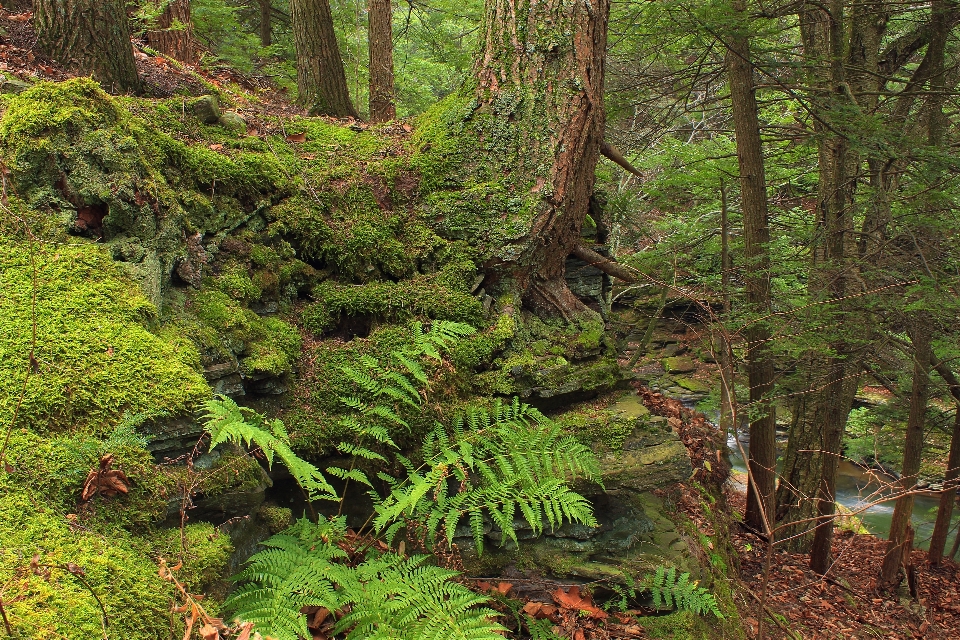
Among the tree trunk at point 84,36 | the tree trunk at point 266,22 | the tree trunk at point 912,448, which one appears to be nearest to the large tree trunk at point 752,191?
the tree trunk at point 912,448

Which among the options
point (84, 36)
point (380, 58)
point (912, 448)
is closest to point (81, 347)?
point (84, 36)

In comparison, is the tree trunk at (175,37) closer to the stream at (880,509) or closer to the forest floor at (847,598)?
the forest floor at (847,598)

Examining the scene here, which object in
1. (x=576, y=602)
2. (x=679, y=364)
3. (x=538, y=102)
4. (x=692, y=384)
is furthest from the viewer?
(x=679, y=364)

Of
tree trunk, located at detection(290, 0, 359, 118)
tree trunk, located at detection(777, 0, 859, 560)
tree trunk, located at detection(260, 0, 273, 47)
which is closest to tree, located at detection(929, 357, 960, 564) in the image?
tree trunk, located at detection(777, 0, 859, 560)

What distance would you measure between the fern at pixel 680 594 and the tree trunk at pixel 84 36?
5.77 metres

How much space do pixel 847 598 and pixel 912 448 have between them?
245 cm

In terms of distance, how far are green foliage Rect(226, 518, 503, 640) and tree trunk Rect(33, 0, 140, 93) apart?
438 centimetres

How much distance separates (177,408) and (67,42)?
4.00 m

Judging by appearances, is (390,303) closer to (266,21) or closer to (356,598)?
(356,598)

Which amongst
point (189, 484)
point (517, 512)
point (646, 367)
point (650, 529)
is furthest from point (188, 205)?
point (646, 367)

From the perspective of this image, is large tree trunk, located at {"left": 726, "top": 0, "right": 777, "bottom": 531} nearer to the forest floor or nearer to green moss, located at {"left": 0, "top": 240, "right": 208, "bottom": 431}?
the forest floor

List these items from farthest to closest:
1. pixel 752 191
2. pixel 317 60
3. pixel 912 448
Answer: pixel 912 448
pixel 752 191
pixel 317 60

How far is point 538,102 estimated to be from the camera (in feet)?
15.2

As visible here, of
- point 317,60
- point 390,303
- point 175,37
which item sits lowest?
point 390,303
